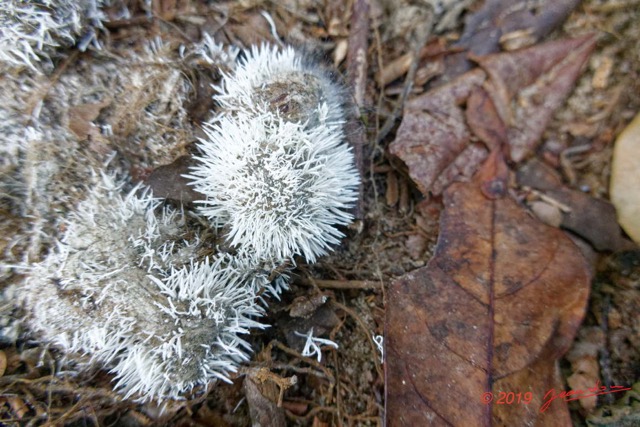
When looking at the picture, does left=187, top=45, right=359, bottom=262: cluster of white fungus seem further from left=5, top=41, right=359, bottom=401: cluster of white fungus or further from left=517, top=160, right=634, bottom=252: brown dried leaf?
left=517, top=160, right=634, bottom=252: brown dried leaf

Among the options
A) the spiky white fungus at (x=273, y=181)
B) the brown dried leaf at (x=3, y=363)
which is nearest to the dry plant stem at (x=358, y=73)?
the spiky white fungus at (x=273, y=181)

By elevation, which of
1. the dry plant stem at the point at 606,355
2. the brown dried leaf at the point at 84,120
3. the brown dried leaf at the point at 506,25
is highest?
the brown dried leaf at the point at 84,120

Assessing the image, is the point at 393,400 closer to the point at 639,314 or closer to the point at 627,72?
the point at 639,314

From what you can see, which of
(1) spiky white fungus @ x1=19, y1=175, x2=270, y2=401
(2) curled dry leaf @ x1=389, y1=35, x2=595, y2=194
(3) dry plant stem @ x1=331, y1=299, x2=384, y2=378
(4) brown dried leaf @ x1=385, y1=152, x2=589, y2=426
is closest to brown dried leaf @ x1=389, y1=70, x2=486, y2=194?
(2) curled dry leaf @ x1=389, y1=35, x2=595, y2=194

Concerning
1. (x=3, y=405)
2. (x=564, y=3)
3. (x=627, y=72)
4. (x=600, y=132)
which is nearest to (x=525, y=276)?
(x=600, y=132)

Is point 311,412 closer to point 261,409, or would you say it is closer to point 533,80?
point 261,409

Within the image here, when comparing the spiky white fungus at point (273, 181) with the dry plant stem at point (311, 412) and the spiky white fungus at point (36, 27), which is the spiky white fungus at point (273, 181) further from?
the spiky white fungus at point (36, 27)

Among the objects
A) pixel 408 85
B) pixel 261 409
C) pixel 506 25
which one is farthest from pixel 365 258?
pixel 506 25
